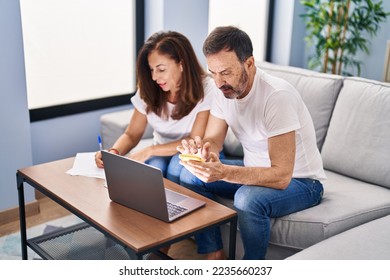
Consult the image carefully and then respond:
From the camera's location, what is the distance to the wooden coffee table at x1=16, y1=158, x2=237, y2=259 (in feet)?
4.83

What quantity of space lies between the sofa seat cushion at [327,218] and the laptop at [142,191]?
0.34 metres

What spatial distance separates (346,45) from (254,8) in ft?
2.02

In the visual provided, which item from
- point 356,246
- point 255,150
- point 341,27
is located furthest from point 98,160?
point 341,27

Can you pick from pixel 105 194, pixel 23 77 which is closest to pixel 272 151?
pixel 105 194

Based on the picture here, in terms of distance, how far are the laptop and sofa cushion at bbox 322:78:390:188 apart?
0.80 metres

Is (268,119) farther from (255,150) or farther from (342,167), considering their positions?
(342,167)

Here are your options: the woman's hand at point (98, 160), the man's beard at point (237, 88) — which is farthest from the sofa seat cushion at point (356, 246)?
the woman's hand at point (98, 160)

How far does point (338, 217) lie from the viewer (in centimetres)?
183

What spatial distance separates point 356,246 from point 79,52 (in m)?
1.74

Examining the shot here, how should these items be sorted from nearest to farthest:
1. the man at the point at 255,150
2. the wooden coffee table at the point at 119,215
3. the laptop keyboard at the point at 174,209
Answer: the wooden coffee table at the point at 119,215 < the laptop keyboard at the point at 174,209 < the man at the point at 255,150

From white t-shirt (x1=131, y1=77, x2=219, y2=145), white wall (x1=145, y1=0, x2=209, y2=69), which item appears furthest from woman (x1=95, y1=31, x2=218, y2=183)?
white wall (x1=145, y1=0, x2=209, y2=69)

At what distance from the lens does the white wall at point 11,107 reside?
2240 millimetres

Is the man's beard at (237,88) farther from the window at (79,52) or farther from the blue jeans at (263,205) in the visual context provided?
the window at (79,52)
